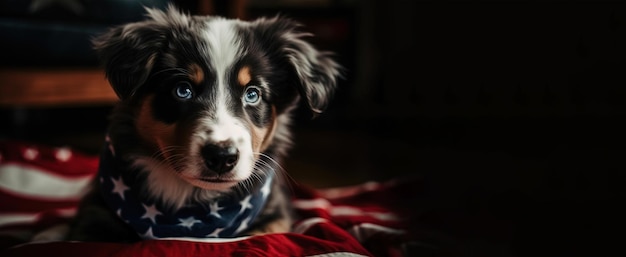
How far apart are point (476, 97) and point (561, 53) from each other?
0.76 feet

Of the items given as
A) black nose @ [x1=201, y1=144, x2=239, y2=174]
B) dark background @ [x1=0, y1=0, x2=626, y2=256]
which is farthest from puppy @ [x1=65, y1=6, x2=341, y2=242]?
dark background @ [x1=0, y1=0, x2=626, y2=256]

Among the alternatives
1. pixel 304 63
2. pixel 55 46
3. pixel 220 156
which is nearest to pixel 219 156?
pixel 220 156

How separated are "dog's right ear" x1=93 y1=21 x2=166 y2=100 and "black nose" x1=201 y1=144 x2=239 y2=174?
0.21 metres

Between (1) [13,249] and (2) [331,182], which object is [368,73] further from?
(1) [13,249]

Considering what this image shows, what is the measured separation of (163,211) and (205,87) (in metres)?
0.30

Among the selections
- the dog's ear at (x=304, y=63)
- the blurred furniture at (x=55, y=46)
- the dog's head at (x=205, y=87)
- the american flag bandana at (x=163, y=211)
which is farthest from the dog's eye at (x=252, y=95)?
the blurred furniture at (x=55, y=46)

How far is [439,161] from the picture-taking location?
1771 millimetres

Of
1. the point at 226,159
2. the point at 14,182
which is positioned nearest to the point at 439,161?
the point at 226,159

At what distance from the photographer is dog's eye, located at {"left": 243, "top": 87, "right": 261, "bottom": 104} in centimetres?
124

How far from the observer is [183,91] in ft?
3.92

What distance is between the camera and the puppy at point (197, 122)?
1166 mm

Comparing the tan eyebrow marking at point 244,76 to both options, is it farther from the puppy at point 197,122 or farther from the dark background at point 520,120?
the dark background at point 520,120

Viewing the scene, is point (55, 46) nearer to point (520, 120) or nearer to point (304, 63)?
point (304, 63)

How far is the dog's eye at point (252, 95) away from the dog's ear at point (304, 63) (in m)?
0.11
